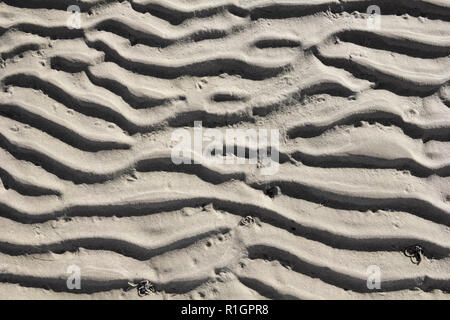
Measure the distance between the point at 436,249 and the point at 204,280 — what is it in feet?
4.06

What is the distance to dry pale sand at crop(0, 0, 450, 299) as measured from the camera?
86.2 inches

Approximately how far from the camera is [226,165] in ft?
7.44

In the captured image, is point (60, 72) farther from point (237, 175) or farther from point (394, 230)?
point (394, 230)

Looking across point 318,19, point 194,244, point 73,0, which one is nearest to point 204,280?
point 194,244

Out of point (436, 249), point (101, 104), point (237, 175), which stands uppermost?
point (101, 104)

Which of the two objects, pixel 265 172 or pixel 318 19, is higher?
pixel 318 19

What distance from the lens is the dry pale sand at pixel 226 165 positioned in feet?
7.18

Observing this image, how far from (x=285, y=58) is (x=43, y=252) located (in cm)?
171

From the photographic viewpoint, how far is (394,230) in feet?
7.25

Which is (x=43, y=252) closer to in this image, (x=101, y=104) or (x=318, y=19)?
(x=101, y=104)

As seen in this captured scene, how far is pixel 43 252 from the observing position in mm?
2236

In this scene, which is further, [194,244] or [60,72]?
[60,72]
